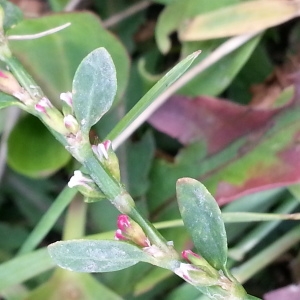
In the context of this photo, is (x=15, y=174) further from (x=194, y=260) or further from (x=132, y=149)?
(x=194, y=260)

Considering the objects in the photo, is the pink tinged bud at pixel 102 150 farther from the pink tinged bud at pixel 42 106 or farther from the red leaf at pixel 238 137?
the red leaf at pixel 238 137

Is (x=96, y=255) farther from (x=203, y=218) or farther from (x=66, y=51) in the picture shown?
(x=66, y=51)

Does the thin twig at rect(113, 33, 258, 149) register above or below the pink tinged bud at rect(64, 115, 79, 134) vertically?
below

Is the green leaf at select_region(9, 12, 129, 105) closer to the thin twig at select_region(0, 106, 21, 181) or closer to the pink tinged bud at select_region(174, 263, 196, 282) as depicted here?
the thin twig at select_region(0, 106, 21, 181)

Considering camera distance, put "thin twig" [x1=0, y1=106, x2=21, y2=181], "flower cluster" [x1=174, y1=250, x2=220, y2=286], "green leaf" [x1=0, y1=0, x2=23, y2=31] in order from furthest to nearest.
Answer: "thin twig" [x1=0, y1=106, x2=21, y2=181] < "green leaf" [x1=0, y1=0, x2=23, y2=31] < "flower cluster" [x1=174, y1=250, x2=220, y2=286]

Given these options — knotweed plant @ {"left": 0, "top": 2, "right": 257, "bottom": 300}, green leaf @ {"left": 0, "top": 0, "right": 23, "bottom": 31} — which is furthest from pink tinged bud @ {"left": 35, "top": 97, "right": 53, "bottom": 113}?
green leaf @ {"left": 0, "top": 0, "right": 23, "bottom": 31}

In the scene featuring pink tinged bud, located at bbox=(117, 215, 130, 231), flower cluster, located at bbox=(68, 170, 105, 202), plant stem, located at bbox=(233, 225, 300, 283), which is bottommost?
plant stem, located at bbox=(233, 225, 300, 283)
